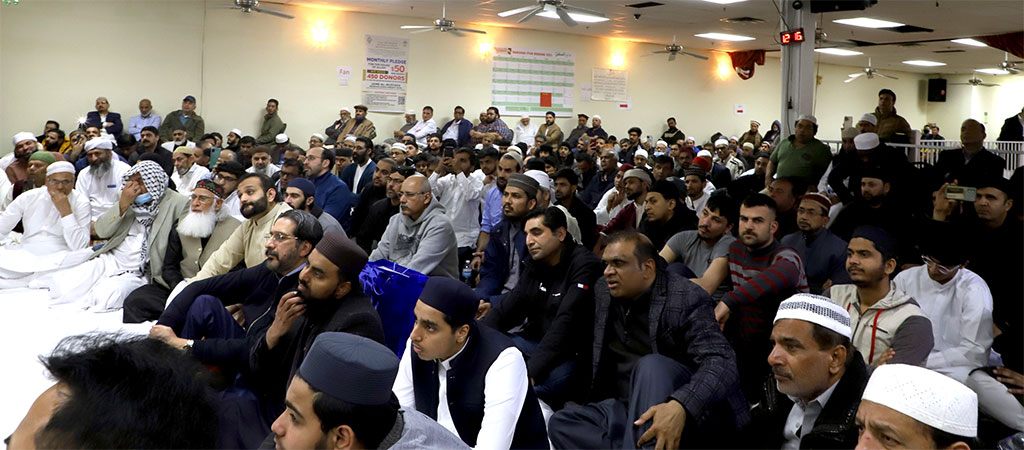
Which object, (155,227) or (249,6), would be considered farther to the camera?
(249,6)

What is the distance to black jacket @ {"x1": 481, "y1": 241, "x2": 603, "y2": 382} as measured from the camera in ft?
11.2

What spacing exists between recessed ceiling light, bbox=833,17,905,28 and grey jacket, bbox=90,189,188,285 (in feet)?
34.5

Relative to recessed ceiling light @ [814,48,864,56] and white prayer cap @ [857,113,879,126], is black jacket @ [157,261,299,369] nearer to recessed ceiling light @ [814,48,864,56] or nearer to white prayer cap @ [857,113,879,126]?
white prayer cap @ [857,113,879,126]

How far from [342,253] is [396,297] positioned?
1013mm

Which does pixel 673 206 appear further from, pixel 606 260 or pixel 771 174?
pixel 771 174

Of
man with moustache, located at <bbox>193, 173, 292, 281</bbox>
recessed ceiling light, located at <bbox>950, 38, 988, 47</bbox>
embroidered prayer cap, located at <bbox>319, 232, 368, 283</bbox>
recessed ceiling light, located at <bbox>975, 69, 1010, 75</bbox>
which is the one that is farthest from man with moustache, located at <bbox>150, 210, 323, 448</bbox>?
recessed ceiling light, located at <bbox>975, 69, 1010, 75</bbox>

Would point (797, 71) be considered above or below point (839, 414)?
above

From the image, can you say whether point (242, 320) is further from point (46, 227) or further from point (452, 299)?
point (46, 227)

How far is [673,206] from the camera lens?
500 cm

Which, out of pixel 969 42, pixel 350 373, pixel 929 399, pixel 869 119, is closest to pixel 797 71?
pixel 869 119

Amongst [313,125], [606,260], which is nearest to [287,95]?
[313,125]

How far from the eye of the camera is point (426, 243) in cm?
488

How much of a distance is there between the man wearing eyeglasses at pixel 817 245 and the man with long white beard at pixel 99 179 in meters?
5.61

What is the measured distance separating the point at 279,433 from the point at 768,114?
2036 centimetres
